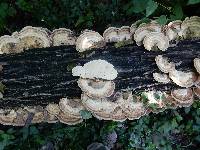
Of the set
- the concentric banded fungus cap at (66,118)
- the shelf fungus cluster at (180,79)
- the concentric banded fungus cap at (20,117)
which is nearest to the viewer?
the shelf fungus cluster at (180,79)

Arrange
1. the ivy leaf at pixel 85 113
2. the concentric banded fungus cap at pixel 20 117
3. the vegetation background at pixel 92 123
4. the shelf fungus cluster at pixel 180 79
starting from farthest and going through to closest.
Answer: the vegetation background at pixel 92 123 → the concentric banded fungus cap at pixel 20 117 → the ivy leaf at pixel 85 113 → the shelf fungus cluster at pixel 180 79

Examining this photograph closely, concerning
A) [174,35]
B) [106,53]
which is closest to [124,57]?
[106,53]

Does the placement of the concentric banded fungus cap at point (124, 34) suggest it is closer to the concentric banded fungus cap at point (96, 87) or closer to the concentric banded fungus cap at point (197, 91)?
the concentric banded fungus cap at point (96, 87)

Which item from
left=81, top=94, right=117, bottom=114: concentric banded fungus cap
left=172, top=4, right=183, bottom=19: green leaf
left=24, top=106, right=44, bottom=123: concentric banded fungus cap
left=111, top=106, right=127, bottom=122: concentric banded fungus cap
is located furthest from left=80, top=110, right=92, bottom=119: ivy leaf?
left=172, top=4, right=183, bottom=19: green leaf

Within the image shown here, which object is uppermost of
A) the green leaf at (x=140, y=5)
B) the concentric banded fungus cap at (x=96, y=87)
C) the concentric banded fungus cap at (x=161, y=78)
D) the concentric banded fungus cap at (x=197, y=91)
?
the green leaf at (x=140, y=5)

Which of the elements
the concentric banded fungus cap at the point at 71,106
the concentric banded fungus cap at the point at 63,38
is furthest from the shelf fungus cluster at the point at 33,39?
the concentric banded fungus cap at the point at 71,106
